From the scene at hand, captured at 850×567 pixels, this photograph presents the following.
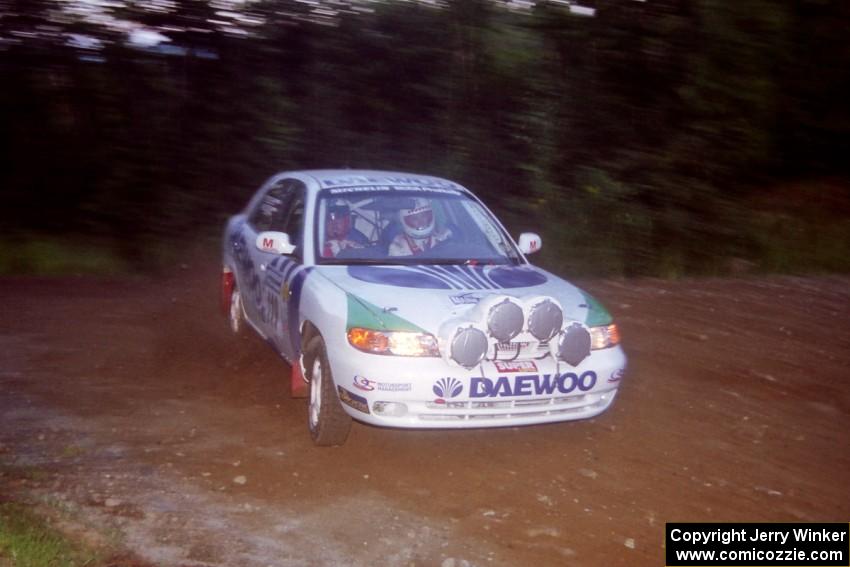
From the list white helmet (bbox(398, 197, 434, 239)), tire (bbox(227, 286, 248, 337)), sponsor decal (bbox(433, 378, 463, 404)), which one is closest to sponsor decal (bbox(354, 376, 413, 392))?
sponsor decal (bbox(433, 378, 463, 404))

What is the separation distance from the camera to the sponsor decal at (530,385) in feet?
18.3

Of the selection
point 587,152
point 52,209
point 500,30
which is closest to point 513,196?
point 587,152

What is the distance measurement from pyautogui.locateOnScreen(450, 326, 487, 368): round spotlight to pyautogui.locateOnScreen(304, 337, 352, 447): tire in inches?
33.4

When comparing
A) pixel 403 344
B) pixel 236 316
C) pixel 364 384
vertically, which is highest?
pixel 403 344

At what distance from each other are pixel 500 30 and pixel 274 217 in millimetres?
6244

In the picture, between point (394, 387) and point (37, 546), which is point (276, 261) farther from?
point (37, 546)

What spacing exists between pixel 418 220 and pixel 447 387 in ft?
6.15

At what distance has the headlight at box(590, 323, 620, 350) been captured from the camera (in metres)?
6.04

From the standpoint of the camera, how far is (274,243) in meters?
6.70

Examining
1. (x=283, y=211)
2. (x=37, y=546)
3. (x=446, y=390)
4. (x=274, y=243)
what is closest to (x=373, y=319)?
(x=446, y=390)

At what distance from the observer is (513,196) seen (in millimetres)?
13320

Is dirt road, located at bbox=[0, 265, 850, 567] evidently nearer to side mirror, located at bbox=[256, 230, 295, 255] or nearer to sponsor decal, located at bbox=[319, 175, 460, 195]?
side mirror, located at bbox=[256, 230, 295, 255]

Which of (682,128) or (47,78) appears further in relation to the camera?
(682,128)

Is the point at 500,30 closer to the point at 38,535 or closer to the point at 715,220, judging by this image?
the point at 715,220
